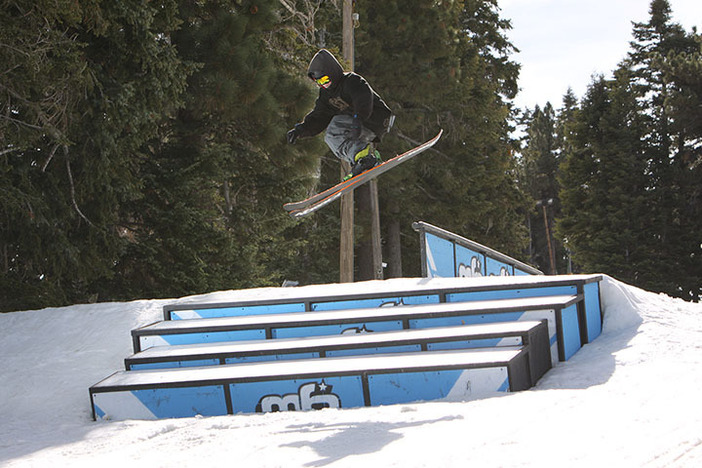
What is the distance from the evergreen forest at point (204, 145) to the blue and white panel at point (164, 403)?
14.7 feet

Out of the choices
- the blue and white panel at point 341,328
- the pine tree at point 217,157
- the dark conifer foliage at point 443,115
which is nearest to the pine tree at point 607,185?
the dark conifer foliage at point 443,115

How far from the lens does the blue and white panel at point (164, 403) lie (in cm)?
556

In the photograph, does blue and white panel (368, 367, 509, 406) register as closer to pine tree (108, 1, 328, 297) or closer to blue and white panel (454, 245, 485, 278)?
blue and white panel (454, 245, 485, 278)

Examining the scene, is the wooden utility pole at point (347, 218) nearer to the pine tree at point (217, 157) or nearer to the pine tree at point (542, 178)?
the pine tree at point (217, 157)

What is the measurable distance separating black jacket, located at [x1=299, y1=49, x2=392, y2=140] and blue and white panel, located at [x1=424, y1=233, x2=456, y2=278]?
9.11 feet

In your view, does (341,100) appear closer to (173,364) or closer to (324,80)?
(324,80)

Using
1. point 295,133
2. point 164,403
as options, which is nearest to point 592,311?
point 295,133

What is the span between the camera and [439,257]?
10773 millimetres

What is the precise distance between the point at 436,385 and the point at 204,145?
30.2ft

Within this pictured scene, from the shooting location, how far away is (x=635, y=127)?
31.4m

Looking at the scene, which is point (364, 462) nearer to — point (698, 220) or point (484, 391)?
point (484, 391)

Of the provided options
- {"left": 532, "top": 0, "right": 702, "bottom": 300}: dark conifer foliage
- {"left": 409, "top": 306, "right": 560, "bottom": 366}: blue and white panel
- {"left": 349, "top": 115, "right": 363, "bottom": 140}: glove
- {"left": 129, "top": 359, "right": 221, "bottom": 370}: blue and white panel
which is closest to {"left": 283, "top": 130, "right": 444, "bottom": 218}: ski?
{"left": 349, "top": 115, "right": 363, "bottom": 140}: glove

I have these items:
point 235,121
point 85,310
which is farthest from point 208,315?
point 235,121

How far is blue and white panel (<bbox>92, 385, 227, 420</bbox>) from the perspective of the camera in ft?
18.2
